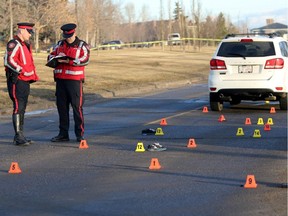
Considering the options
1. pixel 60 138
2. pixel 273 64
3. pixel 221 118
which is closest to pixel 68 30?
pixel 60 138

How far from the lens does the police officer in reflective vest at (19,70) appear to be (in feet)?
33.2

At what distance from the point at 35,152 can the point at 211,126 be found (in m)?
3.94

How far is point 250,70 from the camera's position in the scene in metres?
14.0

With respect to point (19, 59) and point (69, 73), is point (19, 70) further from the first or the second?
point (69, 73)

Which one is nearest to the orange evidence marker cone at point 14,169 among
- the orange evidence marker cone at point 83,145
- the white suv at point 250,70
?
the orange evidence marker cone at point 83,145

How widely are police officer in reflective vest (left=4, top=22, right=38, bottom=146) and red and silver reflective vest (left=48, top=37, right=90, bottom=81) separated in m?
0.41

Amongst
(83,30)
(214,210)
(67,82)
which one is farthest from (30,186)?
(83,30)

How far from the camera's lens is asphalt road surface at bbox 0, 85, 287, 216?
6.18 m

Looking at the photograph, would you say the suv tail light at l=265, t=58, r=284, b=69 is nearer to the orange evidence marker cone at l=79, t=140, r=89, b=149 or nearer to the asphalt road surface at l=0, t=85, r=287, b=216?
the asphalt road surface at l=0, t=85, r=287, b=216

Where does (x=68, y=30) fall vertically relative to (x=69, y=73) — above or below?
above

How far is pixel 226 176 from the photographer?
296 inches

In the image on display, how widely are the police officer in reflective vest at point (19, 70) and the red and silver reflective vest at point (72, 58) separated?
41 cm

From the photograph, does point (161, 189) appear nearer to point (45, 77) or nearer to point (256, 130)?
point (256, 130)

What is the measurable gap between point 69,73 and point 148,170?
3.07 m
